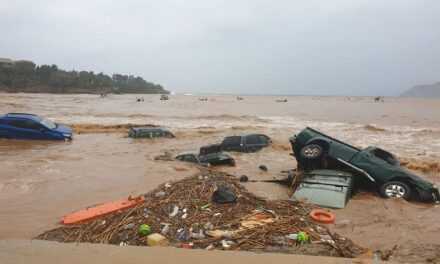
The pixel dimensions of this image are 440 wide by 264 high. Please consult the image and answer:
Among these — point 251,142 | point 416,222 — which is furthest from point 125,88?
point 416,222

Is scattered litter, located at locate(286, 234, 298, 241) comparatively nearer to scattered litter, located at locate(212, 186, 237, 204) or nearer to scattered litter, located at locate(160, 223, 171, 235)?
Answer: scattered litter, located at locate(212, 186, 237, 204)

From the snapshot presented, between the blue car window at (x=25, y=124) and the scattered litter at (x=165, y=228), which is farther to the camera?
the blue car window at (x=25, y=124)

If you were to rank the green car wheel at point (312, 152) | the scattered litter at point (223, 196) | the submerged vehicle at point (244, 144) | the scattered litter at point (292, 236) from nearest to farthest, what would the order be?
the scattered litter at point (292, 236)
the scattered litter at point (223, 196)
the green car wheel at point (312, 152)
the submerged vehicle at point (244, 144)

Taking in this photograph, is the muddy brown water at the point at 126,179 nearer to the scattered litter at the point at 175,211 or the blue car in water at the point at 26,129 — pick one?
the blue car in water at the point at 26,129

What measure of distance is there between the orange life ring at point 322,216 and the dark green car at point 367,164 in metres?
2.38

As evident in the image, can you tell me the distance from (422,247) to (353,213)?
1808 mm

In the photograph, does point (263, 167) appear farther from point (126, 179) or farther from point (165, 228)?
point (165, 228)

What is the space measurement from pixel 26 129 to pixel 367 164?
1549cm

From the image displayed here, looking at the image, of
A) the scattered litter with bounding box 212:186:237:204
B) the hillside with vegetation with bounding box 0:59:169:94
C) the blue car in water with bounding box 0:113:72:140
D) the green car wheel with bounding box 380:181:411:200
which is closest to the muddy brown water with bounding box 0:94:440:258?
the green car wheel with bounding box 380:181:411:200

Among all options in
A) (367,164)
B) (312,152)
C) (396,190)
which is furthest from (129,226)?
(396,190)

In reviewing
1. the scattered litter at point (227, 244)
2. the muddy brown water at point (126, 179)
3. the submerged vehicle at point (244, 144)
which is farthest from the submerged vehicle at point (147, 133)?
the scattered litter at point (227, 244)

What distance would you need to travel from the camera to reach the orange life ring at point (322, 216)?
5.82 m

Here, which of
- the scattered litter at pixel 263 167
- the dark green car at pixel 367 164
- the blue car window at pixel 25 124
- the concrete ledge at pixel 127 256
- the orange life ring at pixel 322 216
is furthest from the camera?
the blue car window at pixel 25 124

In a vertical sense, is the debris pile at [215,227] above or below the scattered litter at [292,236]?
below
